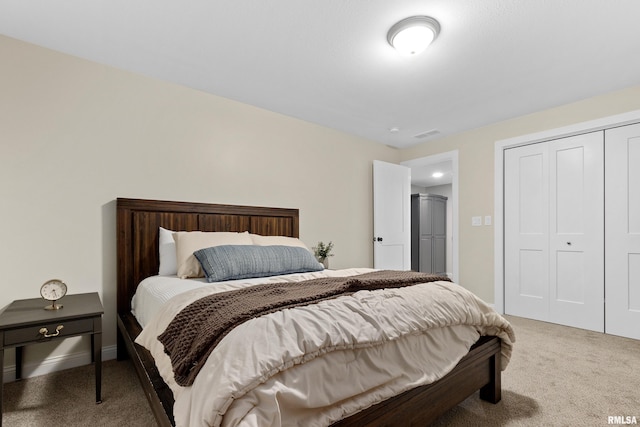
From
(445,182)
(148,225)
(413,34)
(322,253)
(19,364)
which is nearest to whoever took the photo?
(413,34)

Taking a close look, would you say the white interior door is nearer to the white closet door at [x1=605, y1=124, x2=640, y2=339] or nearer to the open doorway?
the open doorway

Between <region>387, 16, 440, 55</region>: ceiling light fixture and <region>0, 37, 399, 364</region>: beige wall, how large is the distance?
5.77ft

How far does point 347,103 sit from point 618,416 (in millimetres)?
3014

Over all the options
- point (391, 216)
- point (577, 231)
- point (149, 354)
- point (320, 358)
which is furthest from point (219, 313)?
point (577, 231)

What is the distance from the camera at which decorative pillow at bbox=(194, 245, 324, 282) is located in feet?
7.43

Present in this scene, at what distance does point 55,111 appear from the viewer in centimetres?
238

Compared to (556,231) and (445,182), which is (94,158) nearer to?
(556,231)

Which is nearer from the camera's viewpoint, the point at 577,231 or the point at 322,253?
the point at 577,231

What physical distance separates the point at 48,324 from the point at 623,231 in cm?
457

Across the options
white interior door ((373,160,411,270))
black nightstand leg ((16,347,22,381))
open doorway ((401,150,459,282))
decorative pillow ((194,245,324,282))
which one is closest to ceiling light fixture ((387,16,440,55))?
decorative pillow ((194,245,324,282))

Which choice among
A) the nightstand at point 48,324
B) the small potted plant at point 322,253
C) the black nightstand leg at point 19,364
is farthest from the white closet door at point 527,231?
the black nightstand leg at point 19,364

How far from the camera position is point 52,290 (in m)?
2.00

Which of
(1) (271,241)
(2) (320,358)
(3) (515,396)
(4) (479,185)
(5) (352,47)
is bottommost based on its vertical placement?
(3) (515,396)

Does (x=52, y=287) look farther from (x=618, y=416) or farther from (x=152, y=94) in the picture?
(x=618, y=416)
